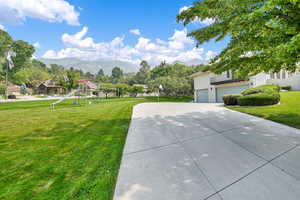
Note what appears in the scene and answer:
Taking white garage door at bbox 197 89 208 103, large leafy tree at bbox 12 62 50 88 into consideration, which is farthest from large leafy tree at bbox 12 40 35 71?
white garage door at bbox 197 89 208 103

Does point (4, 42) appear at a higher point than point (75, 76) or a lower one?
higher

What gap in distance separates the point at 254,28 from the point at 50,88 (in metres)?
49.7

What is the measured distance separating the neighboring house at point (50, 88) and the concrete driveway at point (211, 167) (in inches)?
1740

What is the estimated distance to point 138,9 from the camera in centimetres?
1264

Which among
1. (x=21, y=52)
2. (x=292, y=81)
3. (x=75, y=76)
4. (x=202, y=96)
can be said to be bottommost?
(x=202, y=96)

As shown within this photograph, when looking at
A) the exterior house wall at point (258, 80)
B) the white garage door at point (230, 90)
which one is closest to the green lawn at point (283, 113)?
the exterior house wall at point (258, 80)

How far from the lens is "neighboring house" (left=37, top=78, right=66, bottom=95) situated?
38359 millimetres

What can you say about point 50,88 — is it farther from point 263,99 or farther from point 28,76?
point 263,99

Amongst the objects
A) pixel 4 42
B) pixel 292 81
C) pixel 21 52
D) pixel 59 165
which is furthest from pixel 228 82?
pixel 21 52

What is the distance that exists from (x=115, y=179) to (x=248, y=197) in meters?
2.00

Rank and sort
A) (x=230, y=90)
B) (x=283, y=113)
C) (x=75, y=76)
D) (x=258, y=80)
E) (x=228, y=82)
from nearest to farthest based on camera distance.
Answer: (x=283, y=113), (x=258, y=80), (x=228, y=82), (x=230, y=90), (x=75, y=76)

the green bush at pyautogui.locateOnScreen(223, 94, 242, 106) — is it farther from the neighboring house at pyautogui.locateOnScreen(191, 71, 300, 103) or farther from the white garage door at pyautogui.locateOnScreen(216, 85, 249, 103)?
the white garage door at pyautogui.locateOnScreen(216, 85, 249, 103)

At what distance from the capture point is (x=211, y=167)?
8.07 ft

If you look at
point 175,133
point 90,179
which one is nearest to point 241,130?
point 175,133
